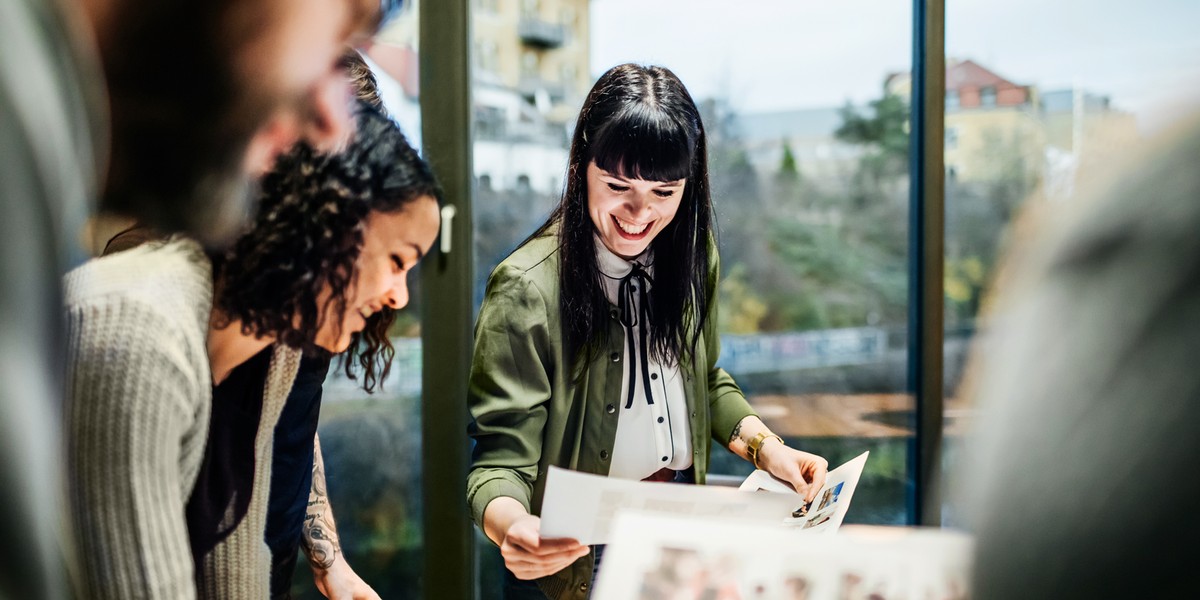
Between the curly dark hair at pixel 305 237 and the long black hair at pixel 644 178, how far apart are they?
42 cm

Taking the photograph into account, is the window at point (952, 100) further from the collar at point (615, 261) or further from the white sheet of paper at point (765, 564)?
the white sheet of paper at point (765, 564)

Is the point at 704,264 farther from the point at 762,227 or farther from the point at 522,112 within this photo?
the point at 522,112

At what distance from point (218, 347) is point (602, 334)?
0.68m

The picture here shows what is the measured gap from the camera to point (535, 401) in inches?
57.9

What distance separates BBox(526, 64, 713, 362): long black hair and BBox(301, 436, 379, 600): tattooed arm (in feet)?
1.58

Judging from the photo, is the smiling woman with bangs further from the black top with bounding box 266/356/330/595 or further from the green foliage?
the green foliage

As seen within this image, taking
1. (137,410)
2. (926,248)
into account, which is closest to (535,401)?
(137,410)

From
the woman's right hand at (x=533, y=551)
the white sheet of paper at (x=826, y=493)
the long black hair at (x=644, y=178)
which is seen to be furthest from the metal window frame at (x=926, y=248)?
the woman's right hand at (x=533, y=551)

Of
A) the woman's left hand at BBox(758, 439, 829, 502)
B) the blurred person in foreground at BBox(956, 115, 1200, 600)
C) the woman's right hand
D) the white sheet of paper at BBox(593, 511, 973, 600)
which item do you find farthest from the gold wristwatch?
the blurred person in foreground at BBox(956, 115, 1200, 600)

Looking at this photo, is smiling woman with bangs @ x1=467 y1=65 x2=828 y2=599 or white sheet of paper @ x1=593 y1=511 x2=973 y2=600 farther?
smiling woman with bangs @ x1=467 y1=65 x2=828 y2=599

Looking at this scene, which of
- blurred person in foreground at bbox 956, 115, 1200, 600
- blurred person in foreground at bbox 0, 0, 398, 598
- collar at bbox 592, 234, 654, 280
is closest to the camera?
blurred person in foreground at bbox 956, 115, 1200, 600

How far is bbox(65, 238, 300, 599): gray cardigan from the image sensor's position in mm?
917

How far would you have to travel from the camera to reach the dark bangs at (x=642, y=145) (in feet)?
4.85

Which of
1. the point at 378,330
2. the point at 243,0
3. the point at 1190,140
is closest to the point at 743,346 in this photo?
the point at 378,330
